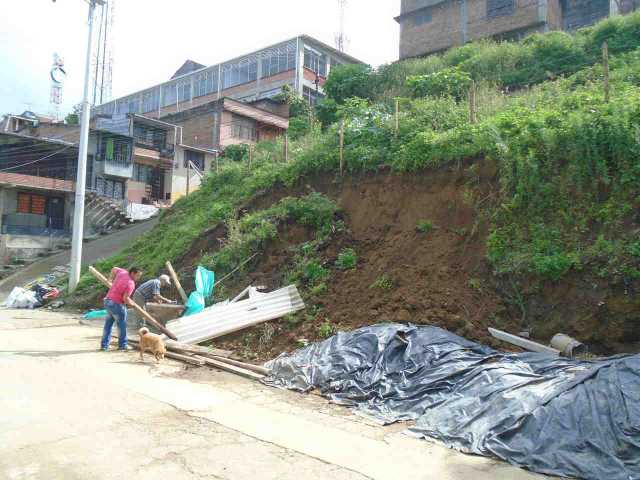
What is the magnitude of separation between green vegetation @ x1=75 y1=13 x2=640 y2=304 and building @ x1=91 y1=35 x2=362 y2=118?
62.4 ft

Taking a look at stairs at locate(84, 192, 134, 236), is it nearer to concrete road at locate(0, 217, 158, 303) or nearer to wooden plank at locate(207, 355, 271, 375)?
concrete road at locate(0, 217, 158, 303)

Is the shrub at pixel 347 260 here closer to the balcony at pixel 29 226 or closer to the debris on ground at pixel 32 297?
the debris on ground at pixel 32 297

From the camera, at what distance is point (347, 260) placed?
390 inches

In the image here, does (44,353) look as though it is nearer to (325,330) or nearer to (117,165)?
(325,330)

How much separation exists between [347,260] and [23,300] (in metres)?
11.8

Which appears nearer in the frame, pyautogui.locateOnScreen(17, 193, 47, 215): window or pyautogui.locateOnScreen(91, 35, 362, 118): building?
pyautogui.locateOnScreen(17, 193, 47, 215): window

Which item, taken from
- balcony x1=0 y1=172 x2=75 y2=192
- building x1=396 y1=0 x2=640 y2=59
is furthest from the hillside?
building x1=396 y1=0 x2=640 y2=59

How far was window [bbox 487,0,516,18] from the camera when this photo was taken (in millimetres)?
29067

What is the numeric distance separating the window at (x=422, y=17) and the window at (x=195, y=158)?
17.3 meters

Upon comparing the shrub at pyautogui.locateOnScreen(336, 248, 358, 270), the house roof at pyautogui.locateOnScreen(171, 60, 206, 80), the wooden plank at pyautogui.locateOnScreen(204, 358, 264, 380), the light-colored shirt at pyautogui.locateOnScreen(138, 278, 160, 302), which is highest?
the house roof at pyautogui.locateOnScreen(171, 60, 206, 80)

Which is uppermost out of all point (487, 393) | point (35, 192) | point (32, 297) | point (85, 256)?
point (35, 192)

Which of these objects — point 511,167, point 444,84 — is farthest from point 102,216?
point 511,167

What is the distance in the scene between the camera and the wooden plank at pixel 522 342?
640 centimetres

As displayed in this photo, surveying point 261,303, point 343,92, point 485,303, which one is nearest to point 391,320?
point 485,303
